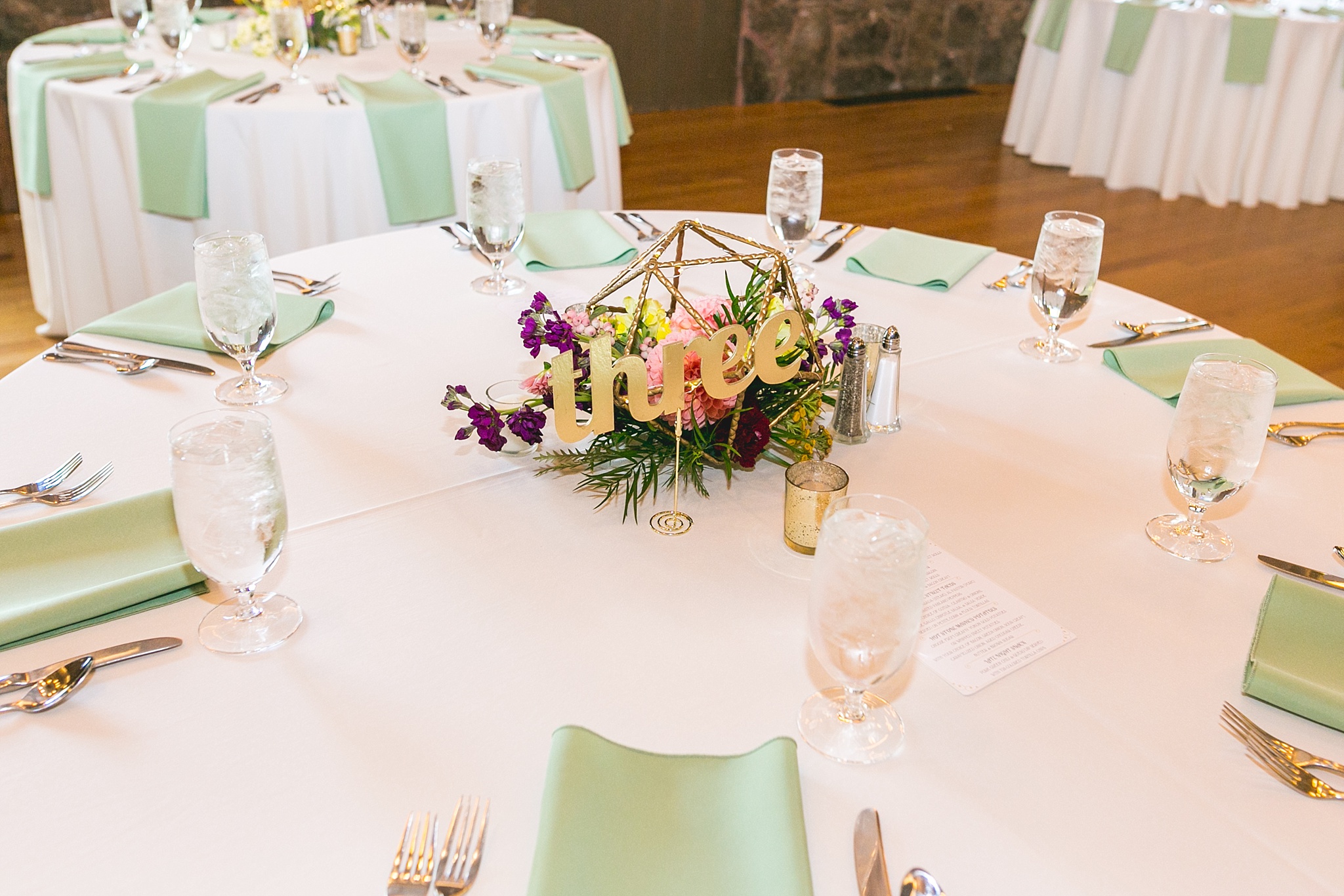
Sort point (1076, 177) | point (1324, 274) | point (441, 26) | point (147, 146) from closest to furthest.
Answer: point (147, 146), point (441, 26), point (1324, 274), point (1076, 177)

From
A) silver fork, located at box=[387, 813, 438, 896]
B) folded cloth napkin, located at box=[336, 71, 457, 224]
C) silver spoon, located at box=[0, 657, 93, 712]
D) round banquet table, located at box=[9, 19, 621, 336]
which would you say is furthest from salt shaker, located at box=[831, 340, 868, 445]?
folded cloth napkin, located at box=[336, 71, 457, 224]

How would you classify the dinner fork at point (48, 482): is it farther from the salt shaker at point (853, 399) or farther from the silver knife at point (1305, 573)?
the silver knife at point (1305, 573)

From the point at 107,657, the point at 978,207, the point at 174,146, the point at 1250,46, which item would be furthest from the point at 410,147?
the point at 1250,46

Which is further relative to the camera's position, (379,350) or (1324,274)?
(1324,274)

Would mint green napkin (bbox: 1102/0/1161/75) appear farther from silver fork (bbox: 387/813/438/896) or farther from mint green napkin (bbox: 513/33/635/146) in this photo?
silver fork (bbox: 387/813/438/896)

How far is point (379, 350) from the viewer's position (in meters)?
1.44

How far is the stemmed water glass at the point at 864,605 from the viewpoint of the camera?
0.73 m

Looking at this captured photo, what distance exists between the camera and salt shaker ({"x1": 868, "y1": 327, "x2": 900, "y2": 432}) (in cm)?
126

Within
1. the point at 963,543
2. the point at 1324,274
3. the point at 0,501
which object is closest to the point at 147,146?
the point at 0,501

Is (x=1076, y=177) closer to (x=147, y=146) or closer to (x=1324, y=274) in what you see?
(x=1324, y=274)

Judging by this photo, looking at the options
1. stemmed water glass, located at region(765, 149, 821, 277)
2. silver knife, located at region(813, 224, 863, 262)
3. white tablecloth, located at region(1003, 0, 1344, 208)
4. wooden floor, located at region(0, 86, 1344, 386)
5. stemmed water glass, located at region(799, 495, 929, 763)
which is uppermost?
stemmed water glass, located at region(765, 149, 821, 277)

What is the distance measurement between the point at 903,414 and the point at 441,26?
2926 millimetres

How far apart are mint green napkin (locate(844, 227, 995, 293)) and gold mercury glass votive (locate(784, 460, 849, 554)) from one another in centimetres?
77

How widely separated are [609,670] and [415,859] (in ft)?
0.77
